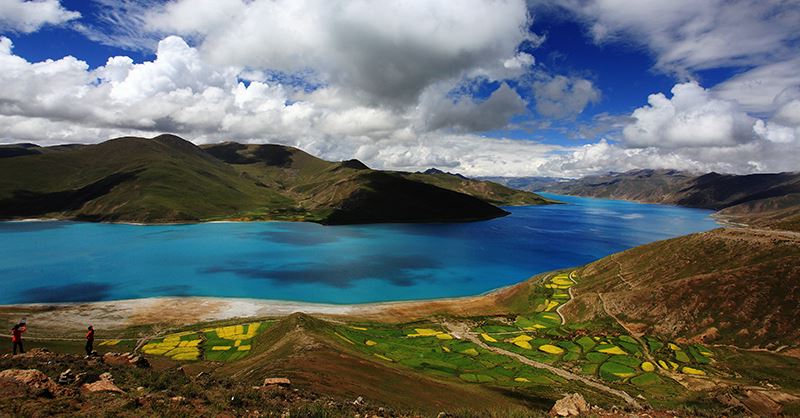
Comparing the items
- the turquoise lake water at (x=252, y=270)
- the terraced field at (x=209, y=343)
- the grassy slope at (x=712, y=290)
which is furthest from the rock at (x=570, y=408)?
the turquoise lake water at (x=252, y=270)

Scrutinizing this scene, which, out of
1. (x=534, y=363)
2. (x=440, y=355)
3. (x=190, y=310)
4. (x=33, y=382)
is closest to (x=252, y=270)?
(x=190, y=310)

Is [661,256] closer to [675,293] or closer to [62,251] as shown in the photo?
[675,293]

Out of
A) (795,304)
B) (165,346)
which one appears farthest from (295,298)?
(795,304)

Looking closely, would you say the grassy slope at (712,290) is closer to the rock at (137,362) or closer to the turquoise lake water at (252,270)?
the turquoise lake water at (252,270)

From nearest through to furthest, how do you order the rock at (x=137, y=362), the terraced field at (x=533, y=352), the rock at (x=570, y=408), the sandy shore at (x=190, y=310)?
1. the rock at (x=570, y=408)
2. the rock at (x=137, y=362)
3. the terraced field at (x=533, y=352)
4. the sandy shore at (x=190, y=310)

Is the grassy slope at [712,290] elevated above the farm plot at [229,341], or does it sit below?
above
